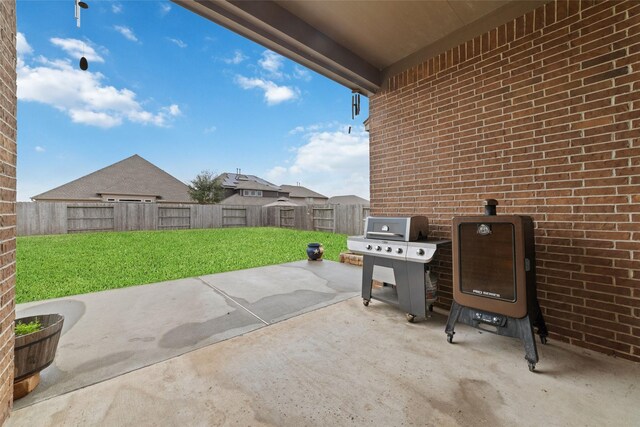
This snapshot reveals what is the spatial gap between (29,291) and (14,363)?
336 centimetres

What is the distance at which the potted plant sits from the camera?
1591 millimetres

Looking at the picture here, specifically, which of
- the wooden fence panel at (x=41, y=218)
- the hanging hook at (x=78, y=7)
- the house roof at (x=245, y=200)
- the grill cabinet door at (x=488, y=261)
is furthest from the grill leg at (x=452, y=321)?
the house roof at (x=245, y=200)

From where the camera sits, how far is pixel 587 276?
2.13 m

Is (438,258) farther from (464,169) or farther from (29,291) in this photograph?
(29,291)

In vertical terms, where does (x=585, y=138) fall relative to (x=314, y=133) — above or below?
below

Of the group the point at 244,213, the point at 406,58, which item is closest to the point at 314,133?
the point at 244,213

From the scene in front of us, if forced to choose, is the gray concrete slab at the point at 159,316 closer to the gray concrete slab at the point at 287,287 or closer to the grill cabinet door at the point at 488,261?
the gray concrete slab at the point at 287,287

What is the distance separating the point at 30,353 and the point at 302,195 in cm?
3240

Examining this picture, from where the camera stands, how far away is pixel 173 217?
45.2ft

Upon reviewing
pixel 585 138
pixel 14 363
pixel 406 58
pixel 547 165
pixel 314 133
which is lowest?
pixel 14 363

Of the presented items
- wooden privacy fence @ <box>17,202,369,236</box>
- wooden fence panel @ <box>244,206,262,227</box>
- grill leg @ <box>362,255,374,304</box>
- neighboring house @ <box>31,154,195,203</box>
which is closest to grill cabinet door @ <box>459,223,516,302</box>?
grill leg @ <box>362,255,374,304</box>

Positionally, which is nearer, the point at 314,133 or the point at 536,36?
the point at 536,36

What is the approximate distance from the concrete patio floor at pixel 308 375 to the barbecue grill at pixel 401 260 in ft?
0.77

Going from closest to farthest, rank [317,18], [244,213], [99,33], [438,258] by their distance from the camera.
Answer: [317,18] → [438,258] → [99,33] → [244,213]
